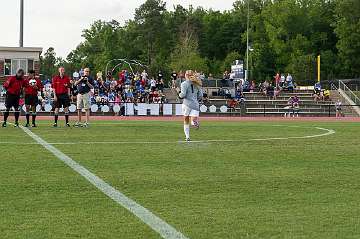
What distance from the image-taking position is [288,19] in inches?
4134

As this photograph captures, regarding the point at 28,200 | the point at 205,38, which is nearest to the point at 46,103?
the point at 28,200

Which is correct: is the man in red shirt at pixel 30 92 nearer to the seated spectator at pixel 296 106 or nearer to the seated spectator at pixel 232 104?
the seated spectator at pixel 232 104

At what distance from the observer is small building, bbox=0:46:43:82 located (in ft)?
192

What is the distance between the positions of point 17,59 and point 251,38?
58.9 meters

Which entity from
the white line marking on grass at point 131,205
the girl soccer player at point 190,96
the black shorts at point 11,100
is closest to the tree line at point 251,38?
the black shorts at point 11,100

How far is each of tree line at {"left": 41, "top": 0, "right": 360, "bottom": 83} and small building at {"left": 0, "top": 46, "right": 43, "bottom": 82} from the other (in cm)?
3353

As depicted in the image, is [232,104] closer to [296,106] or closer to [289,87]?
[296,106]

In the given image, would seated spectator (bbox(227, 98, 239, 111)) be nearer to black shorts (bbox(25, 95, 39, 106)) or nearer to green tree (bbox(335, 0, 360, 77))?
black shorts (bbox(25, 95, 39, 106))

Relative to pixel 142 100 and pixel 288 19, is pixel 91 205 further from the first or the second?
pixel 288 19

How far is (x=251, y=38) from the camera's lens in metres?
112

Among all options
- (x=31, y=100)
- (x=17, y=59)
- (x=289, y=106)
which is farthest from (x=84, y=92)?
(x=17, y=59)

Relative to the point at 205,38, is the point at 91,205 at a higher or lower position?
lower

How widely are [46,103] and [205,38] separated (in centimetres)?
7828

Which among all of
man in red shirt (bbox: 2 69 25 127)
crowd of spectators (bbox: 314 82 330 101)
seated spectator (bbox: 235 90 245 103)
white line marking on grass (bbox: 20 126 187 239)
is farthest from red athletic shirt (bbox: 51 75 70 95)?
crowd of spectators (bbox: 314 82 330 101)
